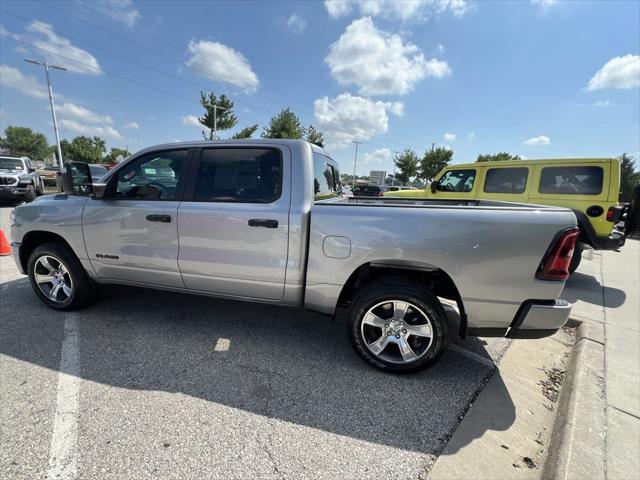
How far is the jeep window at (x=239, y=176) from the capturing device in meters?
2.72

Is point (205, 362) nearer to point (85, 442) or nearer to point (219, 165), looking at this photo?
point (85, 442)

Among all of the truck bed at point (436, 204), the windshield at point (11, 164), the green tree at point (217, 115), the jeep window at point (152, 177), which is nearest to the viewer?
the truck bed at point (436, 204)

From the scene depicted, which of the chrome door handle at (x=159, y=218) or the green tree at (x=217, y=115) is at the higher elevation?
the green tree at (x=217, y=115)

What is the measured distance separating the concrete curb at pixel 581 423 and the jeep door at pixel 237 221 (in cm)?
218

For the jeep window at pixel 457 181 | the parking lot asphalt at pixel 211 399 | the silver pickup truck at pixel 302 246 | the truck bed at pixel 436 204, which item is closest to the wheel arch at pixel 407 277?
the silver pickup truck at pixel 302 246

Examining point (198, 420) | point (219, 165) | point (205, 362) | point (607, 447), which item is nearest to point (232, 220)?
point (219, 165)

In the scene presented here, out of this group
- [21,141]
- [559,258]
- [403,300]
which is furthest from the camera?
[21,141]

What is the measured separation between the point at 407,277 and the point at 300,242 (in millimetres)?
965

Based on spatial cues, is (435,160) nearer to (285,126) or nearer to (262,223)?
(285,126)

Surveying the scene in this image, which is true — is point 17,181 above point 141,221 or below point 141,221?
below

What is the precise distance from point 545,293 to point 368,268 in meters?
1.31

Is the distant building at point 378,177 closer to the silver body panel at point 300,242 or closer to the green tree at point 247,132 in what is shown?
the green tree at point 247,132

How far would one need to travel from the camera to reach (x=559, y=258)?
7.11ft

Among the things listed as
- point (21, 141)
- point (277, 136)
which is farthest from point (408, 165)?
point (21, 141)
